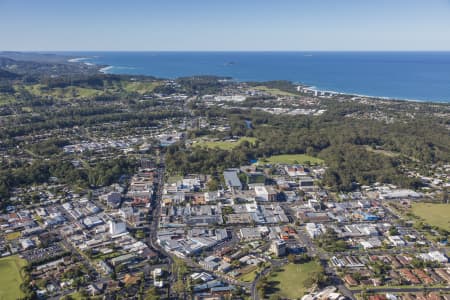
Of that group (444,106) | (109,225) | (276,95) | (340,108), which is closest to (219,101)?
(276,95)

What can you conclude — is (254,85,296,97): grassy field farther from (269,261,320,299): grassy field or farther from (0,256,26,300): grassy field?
(0,256,26,300): grassy field

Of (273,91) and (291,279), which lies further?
(273,91)

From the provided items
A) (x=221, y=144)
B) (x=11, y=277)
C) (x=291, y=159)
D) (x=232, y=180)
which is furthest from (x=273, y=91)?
(x=11, y=277)

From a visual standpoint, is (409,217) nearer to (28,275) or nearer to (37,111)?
(28,275)

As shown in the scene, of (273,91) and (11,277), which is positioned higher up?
(273,91)

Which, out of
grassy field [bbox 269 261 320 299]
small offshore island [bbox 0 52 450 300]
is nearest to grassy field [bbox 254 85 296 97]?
small offshore island [bbox 0 52 450 300]

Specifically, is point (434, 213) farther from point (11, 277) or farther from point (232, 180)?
point (11, 277)
